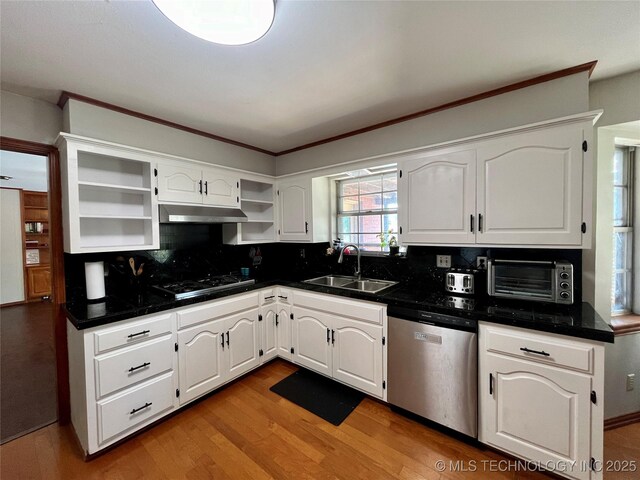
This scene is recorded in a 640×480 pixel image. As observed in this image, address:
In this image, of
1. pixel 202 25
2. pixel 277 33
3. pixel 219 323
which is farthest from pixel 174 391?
pixel 277 33

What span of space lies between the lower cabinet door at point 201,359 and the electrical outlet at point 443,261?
78.9 inches

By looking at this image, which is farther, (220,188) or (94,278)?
(220,188)

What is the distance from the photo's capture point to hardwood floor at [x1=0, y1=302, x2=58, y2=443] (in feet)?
6.43

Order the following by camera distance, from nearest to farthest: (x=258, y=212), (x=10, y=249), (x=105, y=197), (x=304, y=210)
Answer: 1. (x=105, y=197)
2. (x=304, y=210)
3. (x=258, y=212)
4. (x=10, y=249)

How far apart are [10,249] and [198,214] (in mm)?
5129

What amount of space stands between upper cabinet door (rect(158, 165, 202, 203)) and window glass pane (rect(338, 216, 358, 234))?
1613 millimetres

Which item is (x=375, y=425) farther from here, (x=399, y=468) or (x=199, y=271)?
(x=199, y=271)

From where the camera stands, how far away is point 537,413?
1.47m

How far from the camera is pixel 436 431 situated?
1827 millimetres

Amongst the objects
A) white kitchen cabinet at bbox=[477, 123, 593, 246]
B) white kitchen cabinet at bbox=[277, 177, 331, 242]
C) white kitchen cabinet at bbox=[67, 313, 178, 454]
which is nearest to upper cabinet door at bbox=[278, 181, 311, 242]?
white kitchen cabinet at bbox=[277, 177, 331, 242]

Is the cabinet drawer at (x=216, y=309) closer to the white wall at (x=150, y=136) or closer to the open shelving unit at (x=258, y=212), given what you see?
the open shelving unit at (x=258, y=212)

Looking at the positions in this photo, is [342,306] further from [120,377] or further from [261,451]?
[120,377]

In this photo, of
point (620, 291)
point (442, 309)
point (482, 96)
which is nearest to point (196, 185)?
point (442, 309)

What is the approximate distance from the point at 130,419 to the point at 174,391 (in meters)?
0.29
